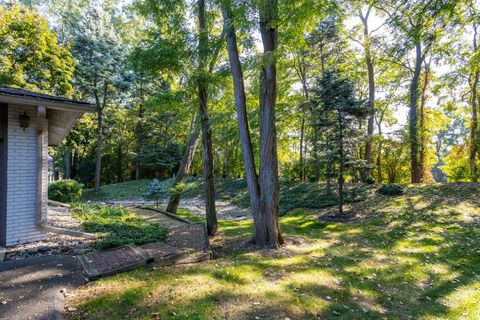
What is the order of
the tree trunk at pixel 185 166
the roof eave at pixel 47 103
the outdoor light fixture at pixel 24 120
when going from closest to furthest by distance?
the roof eave at pixel 47 103 → the outdoor light fixture at pixel 24 120 → the tree trunk at pixel 185 166

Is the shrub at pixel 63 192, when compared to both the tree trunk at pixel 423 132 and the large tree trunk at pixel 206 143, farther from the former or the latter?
the tree trunk at pixel 423 132

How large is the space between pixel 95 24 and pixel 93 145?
12289mm

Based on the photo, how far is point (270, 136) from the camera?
19.0 ft

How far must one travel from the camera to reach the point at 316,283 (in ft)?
13.5

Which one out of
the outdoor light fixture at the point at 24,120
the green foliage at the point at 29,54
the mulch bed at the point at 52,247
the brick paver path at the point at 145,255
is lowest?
the brick paver path at the point at 145,255

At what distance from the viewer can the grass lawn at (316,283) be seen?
319 centimetres

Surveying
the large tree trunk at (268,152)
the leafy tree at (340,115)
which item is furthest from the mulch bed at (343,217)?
the large tree trunk at (268,152)

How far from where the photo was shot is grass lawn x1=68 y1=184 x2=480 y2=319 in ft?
10.5

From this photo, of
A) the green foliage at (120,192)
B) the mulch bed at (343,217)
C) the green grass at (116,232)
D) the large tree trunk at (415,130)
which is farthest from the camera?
the green foliage at (120,192)

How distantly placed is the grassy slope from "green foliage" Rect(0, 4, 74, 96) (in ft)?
23.6

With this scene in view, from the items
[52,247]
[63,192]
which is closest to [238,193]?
[63,192]

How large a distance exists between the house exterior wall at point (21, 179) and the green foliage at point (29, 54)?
8.53m

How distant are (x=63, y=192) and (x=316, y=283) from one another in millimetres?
12353

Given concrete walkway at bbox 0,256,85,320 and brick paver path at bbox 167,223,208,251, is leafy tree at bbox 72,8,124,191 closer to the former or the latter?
brick paver path at bbox 167,223,208,251
